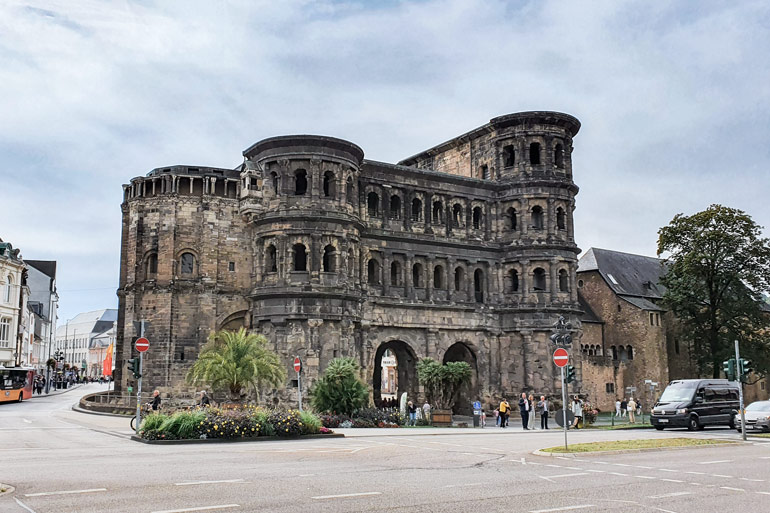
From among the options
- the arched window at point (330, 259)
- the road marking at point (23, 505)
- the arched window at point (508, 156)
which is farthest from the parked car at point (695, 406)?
the road marking at point (23, 505)

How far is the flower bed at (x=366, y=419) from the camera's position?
31577 mm

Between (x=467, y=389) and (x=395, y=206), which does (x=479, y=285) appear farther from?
(x=395, y=206)

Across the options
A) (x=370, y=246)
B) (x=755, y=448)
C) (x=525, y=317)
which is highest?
(x=370, y=246)

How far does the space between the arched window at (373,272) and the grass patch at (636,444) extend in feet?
75.5

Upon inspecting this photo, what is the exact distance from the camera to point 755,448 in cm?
2333

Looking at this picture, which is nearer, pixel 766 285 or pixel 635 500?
pixel 635 500

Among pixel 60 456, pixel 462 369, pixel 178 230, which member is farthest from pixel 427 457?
pixel 178 230

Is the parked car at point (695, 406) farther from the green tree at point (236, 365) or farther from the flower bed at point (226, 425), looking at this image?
the green tree at point (236, 365)

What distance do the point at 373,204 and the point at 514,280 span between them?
1131 cm

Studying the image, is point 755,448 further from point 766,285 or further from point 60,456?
point 766,285

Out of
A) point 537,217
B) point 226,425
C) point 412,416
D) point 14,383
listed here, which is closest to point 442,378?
point 412,416

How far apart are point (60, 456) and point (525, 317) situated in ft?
114

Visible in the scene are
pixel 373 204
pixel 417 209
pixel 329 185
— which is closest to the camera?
pixel 329 185

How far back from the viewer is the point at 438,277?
48.5m
